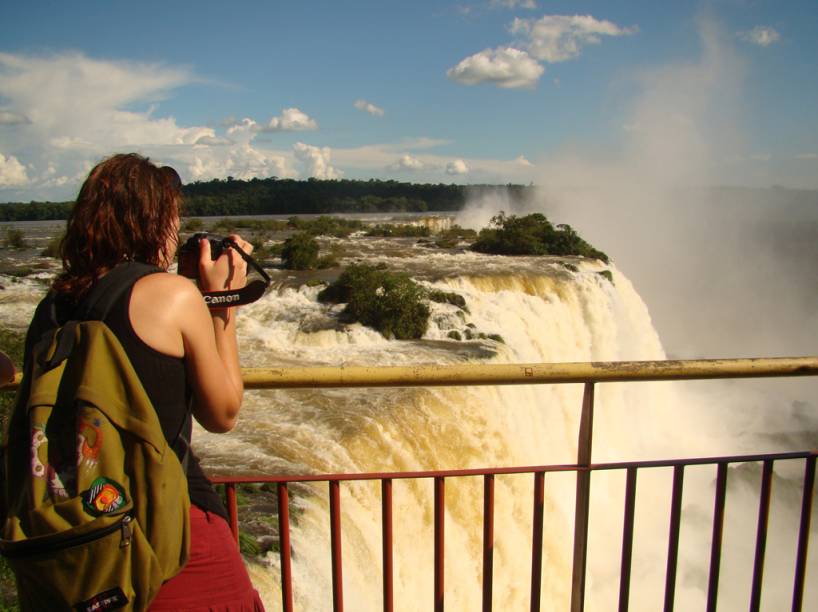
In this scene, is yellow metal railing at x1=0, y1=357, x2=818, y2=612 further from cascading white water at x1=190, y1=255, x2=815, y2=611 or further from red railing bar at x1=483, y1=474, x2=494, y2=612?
cascading white water at x1=190, y1=255, x2=815, y2=611

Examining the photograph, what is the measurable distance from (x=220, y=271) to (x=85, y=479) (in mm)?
626

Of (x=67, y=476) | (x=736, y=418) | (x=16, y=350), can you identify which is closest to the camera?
(x=67, y=476)

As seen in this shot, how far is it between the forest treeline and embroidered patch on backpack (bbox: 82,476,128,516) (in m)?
60.4

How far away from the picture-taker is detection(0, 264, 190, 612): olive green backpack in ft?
4.43

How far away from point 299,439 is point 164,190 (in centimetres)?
678

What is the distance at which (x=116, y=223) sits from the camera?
60.6 inches

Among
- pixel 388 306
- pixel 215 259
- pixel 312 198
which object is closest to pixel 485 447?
pixel 388 306

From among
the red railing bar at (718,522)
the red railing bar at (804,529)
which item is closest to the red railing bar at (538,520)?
the red railing bar at (718,522)

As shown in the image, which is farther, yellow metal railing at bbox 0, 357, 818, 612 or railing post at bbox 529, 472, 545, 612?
railing post at bbox 529, 472, 545, 612

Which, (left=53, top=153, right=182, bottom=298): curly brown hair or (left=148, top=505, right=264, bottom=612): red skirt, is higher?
(left=53, top=153, right=182, bottom=298): curly brown hair

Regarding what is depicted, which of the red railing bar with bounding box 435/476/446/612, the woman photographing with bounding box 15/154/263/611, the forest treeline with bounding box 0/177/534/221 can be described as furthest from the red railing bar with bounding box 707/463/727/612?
the forest treeline with bounding box 0/177/534/221

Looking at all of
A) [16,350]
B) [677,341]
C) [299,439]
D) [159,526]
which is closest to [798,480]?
[299,439]

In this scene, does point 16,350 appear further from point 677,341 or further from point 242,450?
point 677,341

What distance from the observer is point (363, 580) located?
6004 mm
